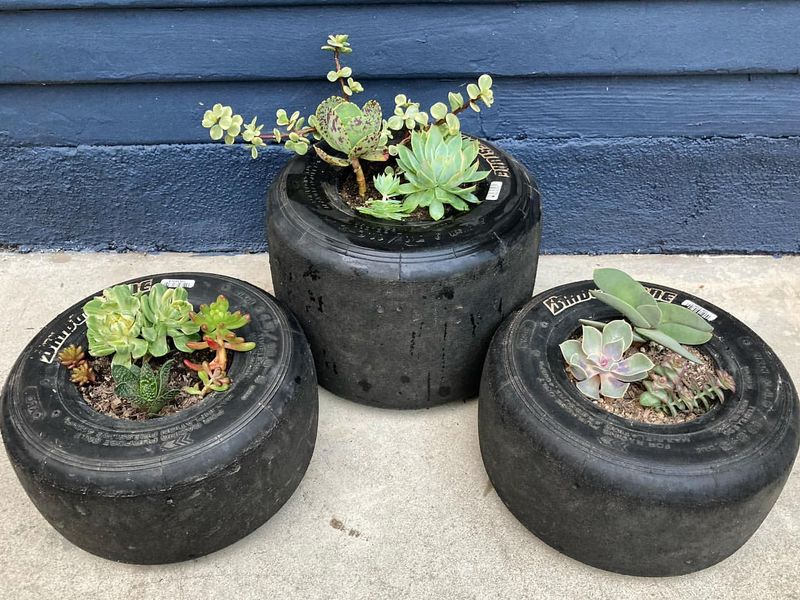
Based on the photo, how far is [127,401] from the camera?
1.80m

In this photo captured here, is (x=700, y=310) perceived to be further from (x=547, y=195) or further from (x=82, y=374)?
(x=82, y=374)

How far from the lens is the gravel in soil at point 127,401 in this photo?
1784mm

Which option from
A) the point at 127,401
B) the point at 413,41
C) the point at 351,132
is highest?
the point at 413,41

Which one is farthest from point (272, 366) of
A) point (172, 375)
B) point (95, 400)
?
point (95, 400)

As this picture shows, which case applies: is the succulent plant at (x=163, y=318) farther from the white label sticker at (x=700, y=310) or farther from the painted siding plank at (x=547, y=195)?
the white label sticker at (x=700, y=310)

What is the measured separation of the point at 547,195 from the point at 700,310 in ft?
2.78

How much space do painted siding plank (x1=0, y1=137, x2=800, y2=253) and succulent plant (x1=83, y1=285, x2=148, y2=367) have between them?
3.09ft

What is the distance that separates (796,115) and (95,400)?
234 cm

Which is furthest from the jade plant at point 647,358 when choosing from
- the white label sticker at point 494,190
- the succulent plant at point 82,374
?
the succulent plant at point 82,374

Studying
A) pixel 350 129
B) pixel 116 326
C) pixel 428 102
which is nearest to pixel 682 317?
pixel 350 129

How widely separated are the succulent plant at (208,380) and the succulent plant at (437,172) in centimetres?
66

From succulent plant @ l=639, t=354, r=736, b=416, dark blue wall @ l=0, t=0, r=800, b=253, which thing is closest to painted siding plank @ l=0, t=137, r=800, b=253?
dark blue wall @ l=0, t=0, r=800, b=253

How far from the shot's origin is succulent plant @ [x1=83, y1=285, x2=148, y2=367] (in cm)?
175

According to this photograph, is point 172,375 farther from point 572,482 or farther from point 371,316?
point 572,482
